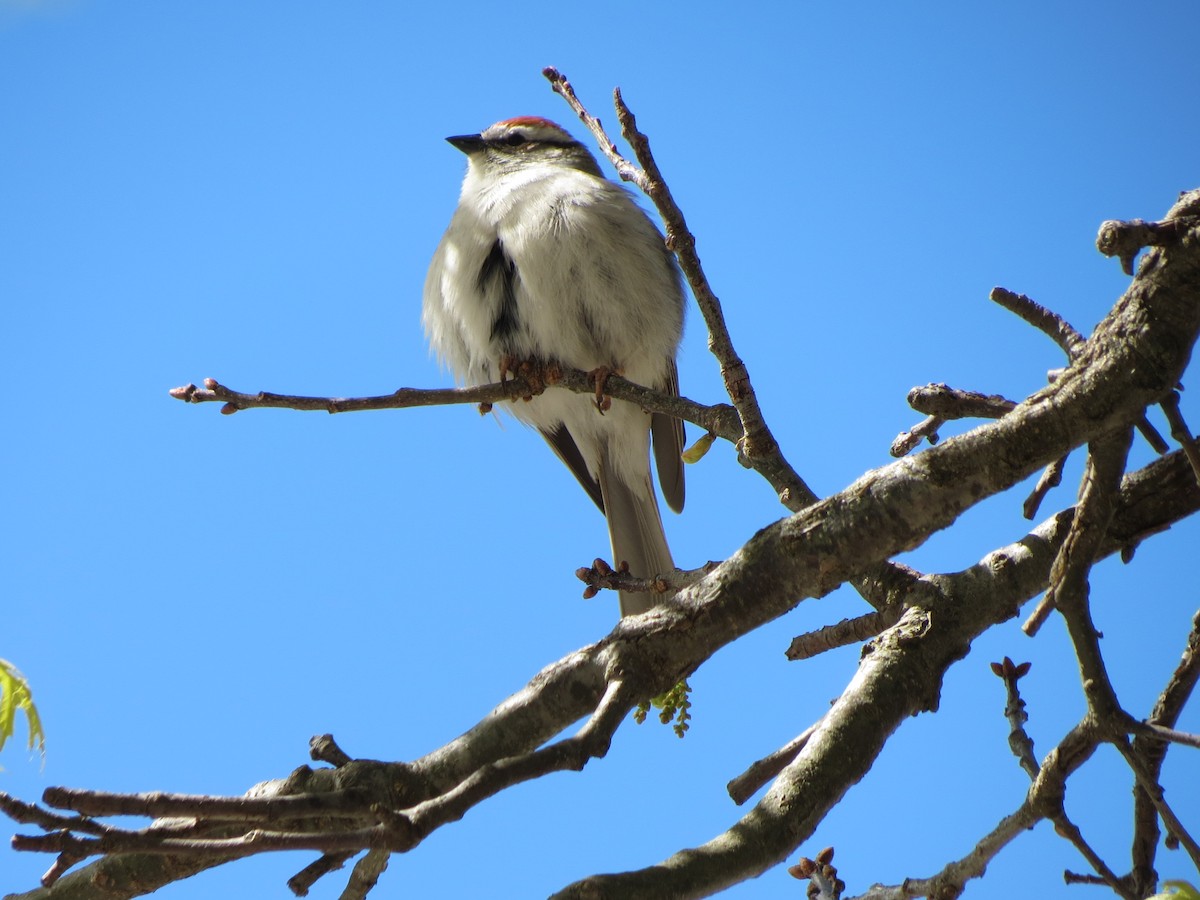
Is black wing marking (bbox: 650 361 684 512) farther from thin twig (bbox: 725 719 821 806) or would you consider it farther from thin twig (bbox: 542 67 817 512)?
thin twig (bbox: 725 719 821 806)

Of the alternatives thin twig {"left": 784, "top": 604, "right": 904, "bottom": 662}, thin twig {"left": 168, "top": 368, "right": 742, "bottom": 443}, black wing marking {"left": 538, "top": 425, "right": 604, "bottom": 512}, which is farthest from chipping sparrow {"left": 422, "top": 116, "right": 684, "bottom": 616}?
thin twig {"left": 784, "top": 604, "right": 904, "bottom": 662}

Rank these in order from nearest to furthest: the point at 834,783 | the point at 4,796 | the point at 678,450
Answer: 1. the point at 4,796
2. the point at 834,783
3. the point at 678,450

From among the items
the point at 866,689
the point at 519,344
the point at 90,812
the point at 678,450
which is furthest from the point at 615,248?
the point at 90,812

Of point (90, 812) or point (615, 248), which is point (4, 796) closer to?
point (90, 812)

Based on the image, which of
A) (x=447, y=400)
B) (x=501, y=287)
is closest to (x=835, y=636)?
(x=447, y=400)

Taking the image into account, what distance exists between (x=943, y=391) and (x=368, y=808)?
5.43 ft

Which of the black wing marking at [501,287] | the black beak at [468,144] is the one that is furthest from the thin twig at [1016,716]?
the black beak at [468,144]

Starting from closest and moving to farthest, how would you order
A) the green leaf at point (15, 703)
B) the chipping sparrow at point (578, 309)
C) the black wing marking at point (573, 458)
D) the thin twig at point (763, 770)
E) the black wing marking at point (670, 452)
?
the green leaf at point (15, 703)
the thin twig at point (763, 770)
the chipping sparrow at point (578, 309)
the black wing marking at point (670, 452)
the black wing marking at point (573, 458)

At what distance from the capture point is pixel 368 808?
181 centimetres

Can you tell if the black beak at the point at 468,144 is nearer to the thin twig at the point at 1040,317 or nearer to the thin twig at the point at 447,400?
the thin twig at the point at 447,400

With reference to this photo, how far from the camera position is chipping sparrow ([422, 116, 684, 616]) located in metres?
Answer: 4.76

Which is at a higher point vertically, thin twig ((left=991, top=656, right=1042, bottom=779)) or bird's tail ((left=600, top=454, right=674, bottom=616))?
bird's tail ((left=600, top=454, right=674, bottom=616))

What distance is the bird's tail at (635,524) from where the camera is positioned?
5.04 meters

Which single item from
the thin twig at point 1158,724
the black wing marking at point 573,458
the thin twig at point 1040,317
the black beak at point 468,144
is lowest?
the thin twig at point 1158,724
